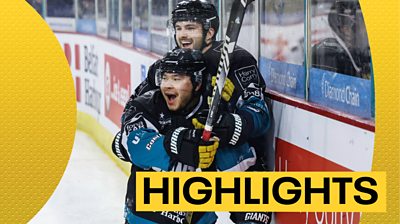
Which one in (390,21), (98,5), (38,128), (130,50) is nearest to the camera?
(390,21)

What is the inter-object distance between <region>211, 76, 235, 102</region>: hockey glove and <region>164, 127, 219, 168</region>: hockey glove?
12 cm

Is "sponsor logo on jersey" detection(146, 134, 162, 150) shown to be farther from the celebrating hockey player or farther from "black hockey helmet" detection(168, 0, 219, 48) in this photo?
"black hockey helmet" detection(168, 0, 219, 48)

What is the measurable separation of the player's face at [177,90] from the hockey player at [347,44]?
0.39m

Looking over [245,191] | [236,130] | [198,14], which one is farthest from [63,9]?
[245,191]

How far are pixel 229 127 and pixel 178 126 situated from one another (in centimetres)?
15

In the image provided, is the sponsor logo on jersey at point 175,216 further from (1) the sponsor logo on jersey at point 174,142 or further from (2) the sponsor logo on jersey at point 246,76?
(2) the sponsor logo on jersey at point 246,76

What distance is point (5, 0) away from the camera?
316 cm

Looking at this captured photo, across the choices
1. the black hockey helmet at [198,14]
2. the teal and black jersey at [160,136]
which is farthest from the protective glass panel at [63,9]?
the teal and black jersey at [160,136]

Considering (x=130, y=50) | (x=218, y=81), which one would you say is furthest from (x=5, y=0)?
(x=130, y=50)

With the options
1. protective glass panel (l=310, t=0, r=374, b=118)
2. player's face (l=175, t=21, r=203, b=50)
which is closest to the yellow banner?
protective glass panel (l=310, t=0, r=374, b=118)

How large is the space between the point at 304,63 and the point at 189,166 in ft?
1.47

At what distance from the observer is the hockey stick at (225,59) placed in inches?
117

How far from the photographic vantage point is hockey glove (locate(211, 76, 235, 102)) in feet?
9.96

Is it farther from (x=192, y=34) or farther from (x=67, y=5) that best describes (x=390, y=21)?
(x=67, y=5)
